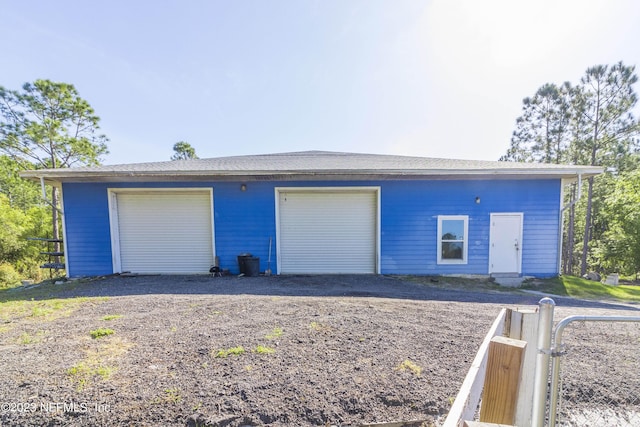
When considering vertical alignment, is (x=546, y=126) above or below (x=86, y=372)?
above

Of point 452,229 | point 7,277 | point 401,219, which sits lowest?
point 7,277

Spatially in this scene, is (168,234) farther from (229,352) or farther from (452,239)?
(452,239)

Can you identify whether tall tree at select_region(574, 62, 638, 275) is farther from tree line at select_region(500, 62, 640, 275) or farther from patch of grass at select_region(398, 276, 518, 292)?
patch of grass at select_region(398, 276, 518, 292)

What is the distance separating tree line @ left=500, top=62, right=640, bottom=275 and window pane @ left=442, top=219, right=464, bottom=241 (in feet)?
28.1

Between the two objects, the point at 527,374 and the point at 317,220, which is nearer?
the point at 527,374

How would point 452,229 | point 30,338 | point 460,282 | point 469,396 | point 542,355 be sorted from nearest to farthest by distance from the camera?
point 469,396 → point 542,355 → point 30,338 → point 460,282 → point 452,229

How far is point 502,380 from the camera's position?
1.17m

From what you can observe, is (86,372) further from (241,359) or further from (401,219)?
(401,219)

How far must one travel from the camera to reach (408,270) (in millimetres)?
7082

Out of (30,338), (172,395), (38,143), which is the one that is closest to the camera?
(172,395)

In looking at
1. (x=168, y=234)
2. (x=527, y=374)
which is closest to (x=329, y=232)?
(x=168, y=234)

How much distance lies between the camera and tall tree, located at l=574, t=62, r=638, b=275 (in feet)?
40.5

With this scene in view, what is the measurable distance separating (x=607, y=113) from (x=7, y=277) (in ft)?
95.3

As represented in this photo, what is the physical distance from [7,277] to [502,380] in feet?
50.4
